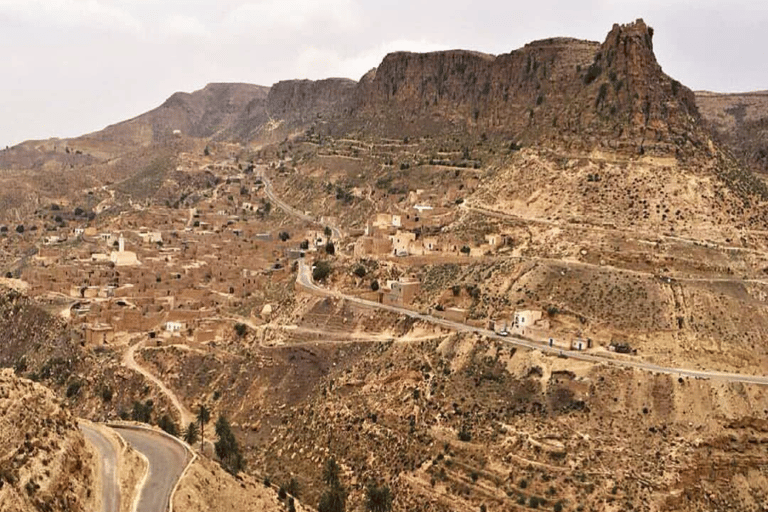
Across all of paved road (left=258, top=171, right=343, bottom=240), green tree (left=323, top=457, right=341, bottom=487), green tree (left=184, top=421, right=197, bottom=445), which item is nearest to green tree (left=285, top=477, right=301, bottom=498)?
green tree (left=323, top=457, right=341, bottom=487)

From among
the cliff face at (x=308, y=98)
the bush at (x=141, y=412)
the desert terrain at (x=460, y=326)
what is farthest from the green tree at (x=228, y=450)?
the cliff face at (x=308, y=98)

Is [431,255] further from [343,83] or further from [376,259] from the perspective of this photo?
[343,83]

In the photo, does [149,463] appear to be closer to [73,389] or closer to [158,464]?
[158,464]

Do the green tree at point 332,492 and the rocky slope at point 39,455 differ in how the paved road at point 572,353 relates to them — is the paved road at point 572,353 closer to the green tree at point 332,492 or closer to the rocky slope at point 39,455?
the green tree at point 332,492

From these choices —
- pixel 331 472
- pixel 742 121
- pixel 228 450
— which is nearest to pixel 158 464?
pixel 228 450

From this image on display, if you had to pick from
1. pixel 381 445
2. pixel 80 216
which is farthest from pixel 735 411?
pixel 80 216

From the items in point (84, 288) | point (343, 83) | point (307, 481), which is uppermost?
point (343, 83)
